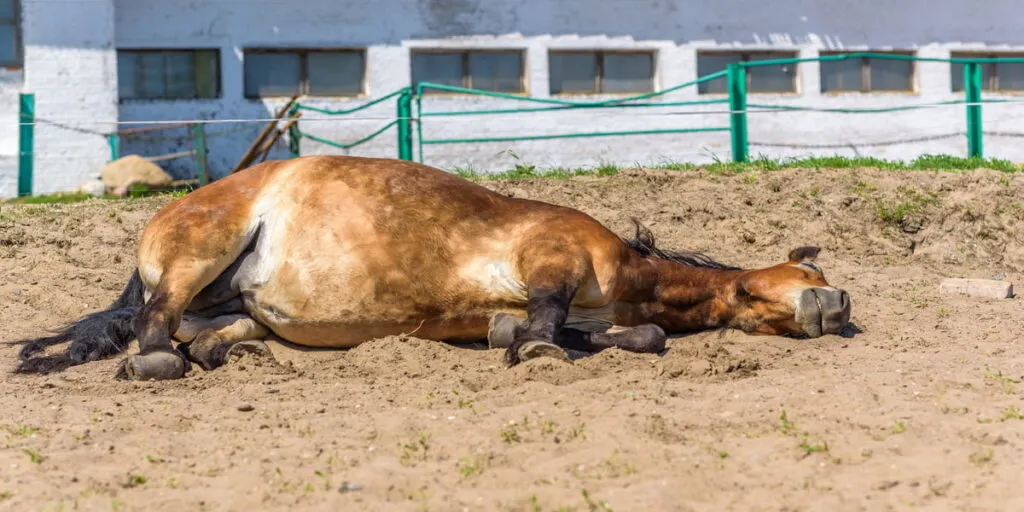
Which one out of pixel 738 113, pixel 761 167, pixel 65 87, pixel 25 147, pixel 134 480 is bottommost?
pixel 134 480

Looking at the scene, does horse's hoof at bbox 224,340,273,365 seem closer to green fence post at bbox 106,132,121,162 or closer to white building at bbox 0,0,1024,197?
white building at bbox 0,0,1024,197

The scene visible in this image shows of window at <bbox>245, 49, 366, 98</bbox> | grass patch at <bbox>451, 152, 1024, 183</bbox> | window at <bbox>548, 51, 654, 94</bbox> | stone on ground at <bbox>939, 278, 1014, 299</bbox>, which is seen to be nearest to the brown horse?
stone on ground at <bbox>939, 278, 1014, 299</bbox>

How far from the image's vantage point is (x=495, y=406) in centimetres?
409

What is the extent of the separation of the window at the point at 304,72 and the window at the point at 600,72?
9.67ft

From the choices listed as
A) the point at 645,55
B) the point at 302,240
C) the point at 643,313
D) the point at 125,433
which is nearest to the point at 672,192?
the point at 643,313

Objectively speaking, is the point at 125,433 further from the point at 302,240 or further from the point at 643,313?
A: the point at 643,313

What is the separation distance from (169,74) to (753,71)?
888cm

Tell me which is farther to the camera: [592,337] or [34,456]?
[592,337]

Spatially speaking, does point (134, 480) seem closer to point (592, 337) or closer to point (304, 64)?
point (592, 337)

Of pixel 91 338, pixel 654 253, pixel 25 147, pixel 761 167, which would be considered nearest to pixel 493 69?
pixel 25 147

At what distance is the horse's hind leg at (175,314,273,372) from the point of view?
5.09 meters

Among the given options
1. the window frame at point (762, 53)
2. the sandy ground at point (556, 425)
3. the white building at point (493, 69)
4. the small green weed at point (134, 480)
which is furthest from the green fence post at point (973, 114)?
the small green weed at point (134, 480)

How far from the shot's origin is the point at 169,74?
15680mm

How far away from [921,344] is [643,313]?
1.29m
